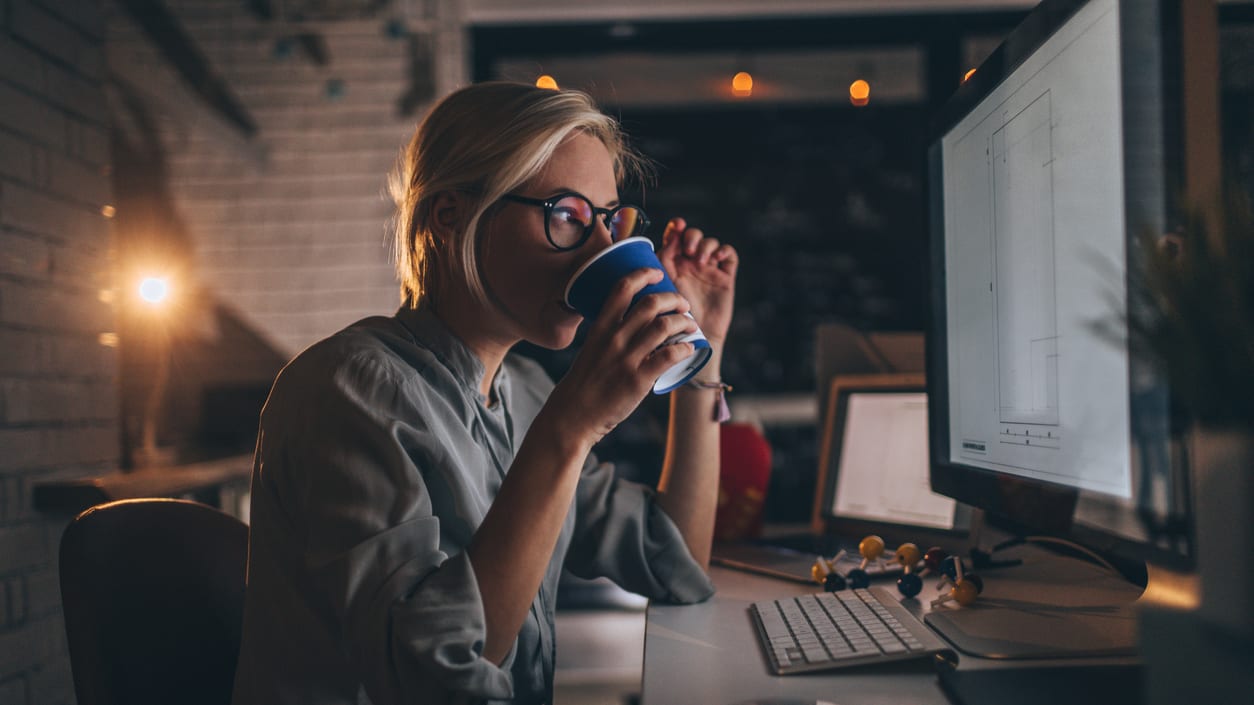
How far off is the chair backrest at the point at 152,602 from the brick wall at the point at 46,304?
0.75 meters

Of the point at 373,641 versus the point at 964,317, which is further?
the point at 964,317

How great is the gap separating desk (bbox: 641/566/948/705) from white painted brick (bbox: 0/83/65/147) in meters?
1.43

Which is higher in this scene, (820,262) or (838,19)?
(838,19)

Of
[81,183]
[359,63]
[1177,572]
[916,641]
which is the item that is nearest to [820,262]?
[359,63]

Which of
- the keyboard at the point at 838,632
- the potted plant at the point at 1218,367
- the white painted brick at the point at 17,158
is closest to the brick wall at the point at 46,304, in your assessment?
the white painted brick at the point at 17,158

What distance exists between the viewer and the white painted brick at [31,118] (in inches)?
60.2

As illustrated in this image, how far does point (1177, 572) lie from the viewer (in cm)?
48

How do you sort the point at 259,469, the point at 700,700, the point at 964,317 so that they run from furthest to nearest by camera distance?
the point at 964,317 < the point at 259,469 < the point at 700,700

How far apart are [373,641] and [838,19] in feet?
11.2

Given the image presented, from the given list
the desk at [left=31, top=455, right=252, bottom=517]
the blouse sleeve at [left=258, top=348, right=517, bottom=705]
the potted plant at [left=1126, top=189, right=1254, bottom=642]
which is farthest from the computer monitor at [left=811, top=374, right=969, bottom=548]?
the desk at [left=31, top=455, right=252, bottom=517]

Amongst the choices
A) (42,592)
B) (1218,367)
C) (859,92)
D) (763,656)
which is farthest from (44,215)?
(859,92)

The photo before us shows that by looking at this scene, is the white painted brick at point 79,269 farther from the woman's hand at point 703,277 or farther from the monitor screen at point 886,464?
the monitor screen at point 886,464

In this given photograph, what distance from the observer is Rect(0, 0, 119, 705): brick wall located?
151 cm

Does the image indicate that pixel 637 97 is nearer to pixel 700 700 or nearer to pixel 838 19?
pixel 838 19
